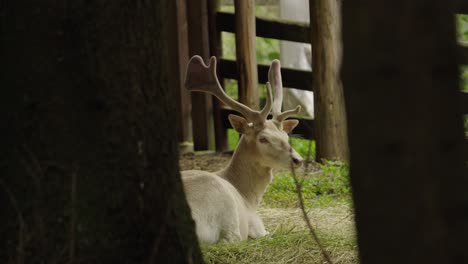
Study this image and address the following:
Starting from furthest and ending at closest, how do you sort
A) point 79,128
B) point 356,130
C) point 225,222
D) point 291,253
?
point 225,222 → point 291,253 → point 79,128 → point 356,130

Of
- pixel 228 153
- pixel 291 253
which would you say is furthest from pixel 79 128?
pixel 228 153

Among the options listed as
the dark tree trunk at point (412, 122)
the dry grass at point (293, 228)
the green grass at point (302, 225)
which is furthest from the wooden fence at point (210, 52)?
the dark tree trunk at point (412, 122)

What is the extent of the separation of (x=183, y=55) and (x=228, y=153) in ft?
3.67

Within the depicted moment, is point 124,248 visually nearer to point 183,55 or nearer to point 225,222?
point 225,222

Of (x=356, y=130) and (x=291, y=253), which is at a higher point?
(x=356, y=130)

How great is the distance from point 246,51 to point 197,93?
3.25 feet

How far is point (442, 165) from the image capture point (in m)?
2.04

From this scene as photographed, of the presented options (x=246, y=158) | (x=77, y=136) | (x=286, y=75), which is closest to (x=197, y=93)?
(x=286, y=75)

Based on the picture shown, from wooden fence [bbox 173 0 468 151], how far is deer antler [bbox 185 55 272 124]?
2505 millimetres

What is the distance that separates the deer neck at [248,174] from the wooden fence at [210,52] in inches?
100

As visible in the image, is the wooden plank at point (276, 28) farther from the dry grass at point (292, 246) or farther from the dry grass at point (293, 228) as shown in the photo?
the dry grass at point (292, 246)

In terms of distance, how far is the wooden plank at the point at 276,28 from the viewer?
31.2 feet

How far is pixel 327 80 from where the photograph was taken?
8.80 metres

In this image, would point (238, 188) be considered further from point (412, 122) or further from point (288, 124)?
point (412, 122)
